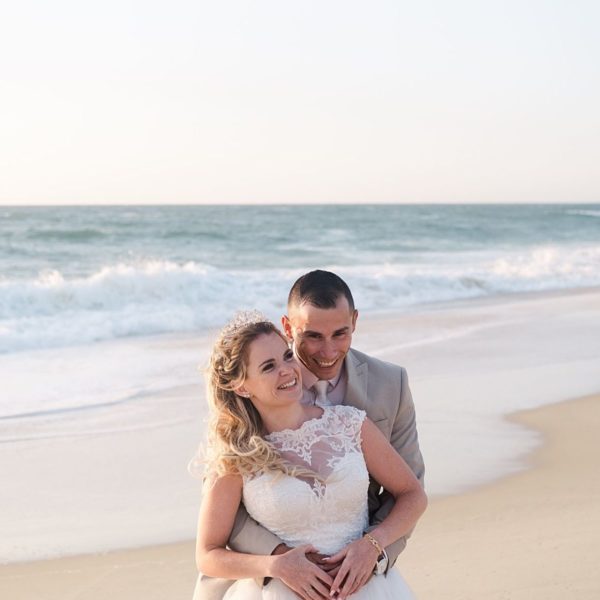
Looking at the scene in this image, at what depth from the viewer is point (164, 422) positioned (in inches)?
299

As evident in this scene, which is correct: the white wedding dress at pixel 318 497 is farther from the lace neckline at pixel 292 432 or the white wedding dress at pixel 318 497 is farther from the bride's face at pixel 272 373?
the bride's face at pixel 272 373

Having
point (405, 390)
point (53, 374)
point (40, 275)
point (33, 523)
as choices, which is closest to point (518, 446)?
point (33, 523)

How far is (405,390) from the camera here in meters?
3.34

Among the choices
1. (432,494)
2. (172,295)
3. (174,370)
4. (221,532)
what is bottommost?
(172,295)

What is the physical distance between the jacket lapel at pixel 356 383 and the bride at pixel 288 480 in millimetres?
113

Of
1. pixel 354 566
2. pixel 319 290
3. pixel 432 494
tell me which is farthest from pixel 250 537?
pixel 432 494

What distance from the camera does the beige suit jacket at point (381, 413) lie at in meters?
3.13

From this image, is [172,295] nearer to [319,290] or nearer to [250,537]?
[319,290]

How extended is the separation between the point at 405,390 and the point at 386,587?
2.14 feet

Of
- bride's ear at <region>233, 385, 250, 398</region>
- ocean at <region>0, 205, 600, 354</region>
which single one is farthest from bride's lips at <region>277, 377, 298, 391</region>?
ocean at <region>0, 205, 600, 354</region>

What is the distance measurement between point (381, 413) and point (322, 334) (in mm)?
357

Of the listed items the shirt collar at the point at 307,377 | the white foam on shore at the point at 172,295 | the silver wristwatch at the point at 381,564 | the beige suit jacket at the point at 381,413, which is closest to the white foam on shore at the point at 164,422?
the white foam on shore at the point at 172,295

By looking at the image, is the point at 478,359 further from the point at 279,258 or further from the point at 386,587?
the point at 279,258

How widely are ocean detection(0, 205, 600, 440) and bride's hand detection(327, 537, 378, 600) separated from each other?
490cm
